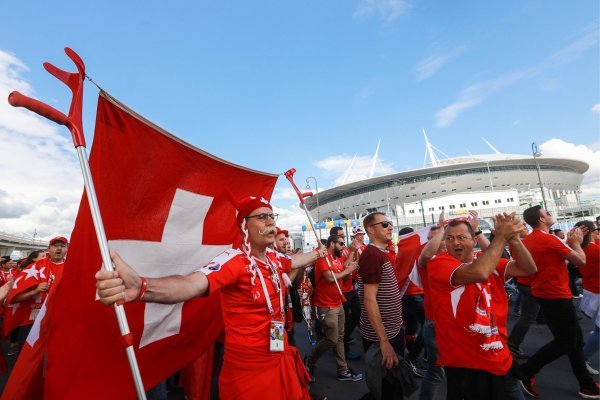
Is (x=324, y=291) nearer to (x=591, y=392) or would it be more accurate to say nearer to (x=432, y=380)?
(x=432, y=380)

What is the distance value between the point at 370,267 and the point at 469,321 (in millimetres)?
888

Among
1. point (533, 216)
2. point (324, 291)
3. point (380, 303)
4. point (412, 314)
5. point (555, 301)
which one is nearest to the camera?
point (380, 303)

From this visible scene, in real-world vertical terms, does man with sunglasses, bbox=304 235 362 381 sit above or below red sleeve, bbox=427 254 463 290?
below

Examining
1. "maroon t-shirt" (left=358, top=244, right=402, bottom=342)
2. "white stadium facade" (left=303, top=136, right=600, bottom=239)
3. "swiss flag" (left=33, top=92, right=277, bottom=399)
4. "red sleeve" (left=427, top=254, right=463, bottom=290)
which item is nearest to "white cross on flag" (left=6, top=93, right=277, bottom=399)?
"swiss flag" (left=33, top=92, right=277, bottom=399)

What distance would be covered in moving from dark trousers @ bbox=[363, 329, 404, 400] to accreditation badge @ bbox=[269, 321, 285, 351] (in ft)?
3.81

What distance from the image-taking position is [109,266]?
140cm

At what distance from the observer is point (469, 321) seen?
7.64ft

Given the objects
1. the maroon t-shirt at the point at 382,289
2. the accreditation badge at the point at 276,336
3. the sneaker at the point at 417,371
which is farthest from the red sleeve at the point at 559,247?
the accreditation badge at the point at 276,336

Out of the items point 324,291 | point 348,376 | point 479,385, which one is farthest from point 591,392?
point 324,291

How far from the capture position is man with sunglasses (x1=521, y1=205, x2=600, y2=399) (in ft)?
11.7

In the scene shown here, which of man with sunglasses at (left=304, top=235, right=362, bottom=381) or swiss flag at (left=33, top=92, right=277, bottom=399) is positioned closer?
swiss flag at (left=33, top=92, right=277, bottom=399)

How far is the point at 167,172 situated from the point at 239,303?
121 centimetres

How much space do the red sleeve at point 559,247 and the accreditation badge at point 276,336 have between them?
133 inches

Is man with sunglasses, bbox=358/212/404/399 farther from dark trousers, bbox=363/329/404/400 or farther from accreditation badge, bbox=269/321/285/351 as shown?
accreditation badge, bbox=269/321/285/351
